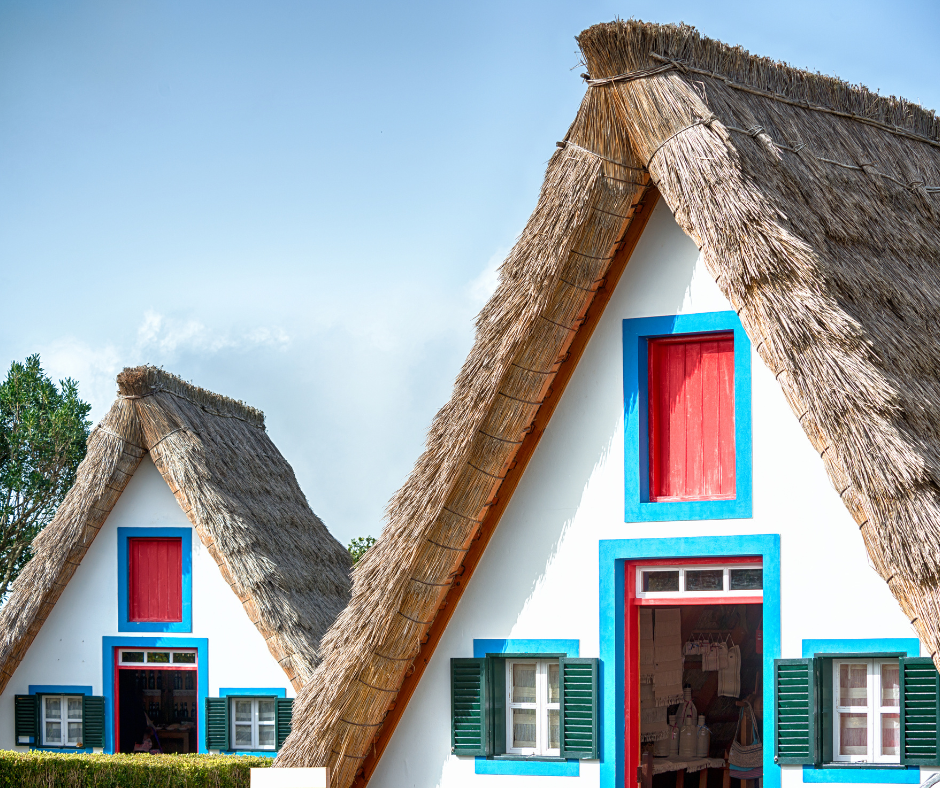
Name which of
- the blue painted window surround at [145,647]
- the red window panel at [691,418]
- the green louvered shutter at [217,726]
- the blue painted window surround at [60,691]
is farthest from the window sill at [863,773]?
the blue painted window surround at [60,691]

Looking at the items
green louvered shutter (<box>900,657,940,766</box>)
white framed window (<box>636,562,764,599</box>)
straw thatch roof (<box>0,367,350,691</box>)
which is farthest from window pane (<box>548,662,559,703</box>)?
straw thatch roof (<box>0,367,350,691</box>)

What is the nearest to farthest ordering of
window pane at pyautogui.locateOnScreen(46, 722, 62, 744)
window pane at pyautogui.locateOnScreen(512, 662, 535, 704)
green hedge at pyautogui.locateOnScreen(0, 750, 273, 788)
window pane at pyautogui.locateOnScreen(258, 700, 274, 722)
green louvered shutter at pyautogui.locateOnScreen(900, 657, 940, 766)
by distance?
green louvered shutter at pyautogui.locateOnScreen(900, 657, 940, 766) → window pane at pyautogui.locateOnScreen(512, 662, 535, 704) → green hedge at pyautogui.locateOnScreen(0, 750, 273, 788) → window pane at pyautogui.locateOnScreen(258, 700, 274, 722) → window pane at pyautogui.locateOnScreen(46, 722, 62, 744)

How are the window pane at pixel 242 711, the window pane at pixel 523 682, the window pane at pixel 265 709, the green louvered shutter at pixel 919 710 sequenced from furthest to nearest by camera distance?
the window pane at pixel 242 711 < the window pane at pixel 265 709 < the window pane at pixel 523 682 < the green louvered shutter at pixel 919 710

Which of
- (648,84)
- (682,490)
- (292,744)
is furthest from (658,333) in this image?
(292,744)

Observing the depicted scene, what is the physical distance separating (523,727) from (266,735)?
A: 347 inches

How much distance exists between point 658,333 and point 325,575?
11478mm

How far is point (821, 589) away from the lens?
812cm

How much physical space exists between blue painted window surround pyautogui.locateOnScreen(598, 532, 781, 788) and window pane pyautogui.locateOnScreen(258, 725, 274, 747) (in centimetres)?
924

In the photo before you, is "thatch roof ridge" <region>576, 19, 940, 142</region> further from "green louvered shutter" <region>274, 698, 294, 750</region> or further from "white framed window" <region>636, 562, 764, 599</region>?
"green louvered shutter" <region>274, 698, 294, 750</region>

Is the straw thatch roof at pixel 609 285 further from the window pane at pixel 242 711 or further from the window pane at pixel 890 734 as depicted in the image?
the window pane at pixel 242 711

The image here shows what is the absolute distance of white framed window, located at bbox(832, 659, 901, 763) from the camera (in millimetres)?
7965

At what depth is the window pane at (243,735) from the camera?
16953mm

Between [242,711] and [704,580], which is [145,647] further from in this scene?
[704,580]

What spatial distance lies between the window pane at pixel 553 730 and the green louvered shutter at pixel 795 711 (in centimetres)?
155
